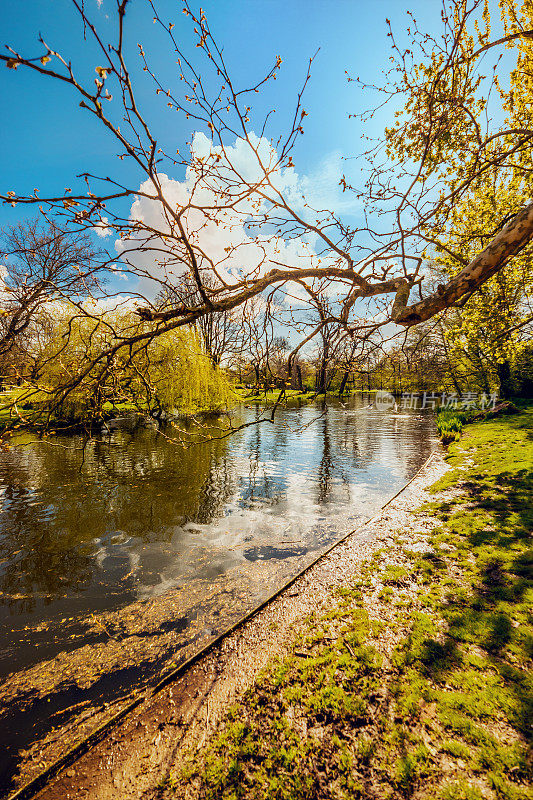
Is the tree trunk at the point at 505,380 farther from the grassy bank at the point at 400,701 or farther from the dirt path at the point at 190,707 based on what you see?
the dirt path at the point at 190,707

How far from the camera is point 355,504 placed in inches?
310

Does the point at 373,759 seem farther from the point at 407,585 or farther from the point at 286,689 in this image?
the point at 407,585

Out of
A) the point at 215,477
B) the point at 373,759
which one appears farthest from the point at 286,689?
the point at 215,477

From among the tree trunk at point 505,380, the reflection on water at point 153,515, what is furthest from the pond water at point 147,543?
the tree trunk at point 505,380

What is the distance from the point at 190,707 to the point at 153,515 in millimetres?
5095

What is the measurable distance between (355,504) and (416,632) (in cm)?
471

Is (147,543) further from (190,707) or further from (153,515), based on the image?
(190,707)

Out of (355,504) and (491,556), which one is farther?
(355,504)

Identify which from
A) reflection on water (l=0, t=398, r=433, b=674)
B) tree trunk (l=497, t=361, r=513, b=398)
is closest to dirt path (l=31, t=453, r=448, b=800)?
reflection on water (l=0, t=398, r=433, b=674)

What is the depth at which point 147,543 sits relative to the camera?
6215 mm

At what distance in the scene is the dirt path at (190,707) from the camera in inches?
92.1

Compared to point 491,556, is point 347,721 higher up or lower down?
lower down

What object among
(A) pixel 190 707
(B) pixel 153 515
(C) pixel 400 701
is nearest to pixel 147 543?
(B) pixel 153 515

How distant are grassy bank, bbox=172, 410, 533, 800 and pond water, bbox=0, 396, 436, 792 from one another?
1.40 metres
